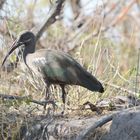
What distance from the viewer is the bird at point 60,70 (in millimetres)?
9672

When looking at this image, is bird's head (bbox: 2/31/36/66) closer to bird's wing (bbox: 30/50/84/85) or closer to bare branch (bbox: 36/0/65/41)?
bird's wing (bbox: 30/50/84/85)

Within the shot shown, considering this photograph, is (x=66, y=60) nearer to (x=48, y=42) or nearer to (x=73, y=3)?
(x=48, y=42)

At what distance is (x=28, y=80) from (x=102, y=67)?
4.05 ft

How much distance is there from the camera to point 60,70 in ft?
32.3

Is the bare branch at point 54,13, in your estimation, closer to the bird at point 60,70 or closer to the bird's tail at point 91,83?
the bird at point 60,70

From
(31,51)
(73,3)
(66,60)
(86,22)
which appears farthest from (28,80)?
(73,3)

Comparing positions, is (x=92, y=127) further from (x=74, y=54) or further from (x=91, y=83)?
(x=74, y=54)

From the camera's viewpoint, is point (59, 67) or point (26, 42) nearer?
point (59, 67)

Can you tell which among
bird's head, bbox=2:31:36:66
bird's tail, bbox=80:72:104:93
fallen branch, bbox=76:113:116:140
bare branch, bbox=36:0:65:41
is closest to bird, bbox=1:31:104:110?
bird's tail, bbox=80:72:104:93

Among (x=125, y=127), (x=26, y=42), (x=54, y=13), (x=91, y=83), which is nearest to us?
(x=125, y=127)

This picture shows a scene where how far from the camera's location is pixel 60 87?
10578 millimetres

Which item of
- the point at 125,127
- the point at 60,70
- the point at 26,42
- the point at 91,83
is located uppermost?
the point at 26,42

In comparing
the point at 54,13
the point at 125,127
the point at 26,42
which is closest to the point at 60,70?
the point at 26,42

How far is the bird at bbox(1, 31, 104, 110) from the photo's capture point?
9.67 m
